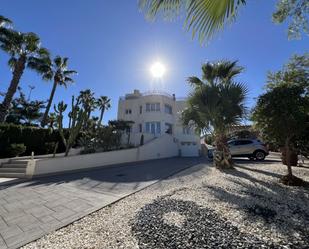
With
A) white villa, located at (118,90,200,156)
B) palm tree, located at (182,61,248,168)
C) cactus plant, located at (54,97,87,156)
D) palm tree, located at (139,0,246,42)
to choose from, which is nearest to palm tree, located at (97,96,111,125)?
white villa, located at (118,90,200,156)

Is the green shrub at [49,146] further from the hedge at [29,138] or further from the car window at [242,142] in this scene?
the car window at [242,142]

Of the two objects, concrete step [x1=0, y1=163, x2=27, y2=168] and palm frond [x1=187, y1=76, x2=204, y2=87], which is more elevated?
palm frond [x1=187, y1=76, x2=204, y2=87]

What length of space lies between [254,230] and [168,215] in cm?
165

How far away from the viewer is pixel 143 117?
84.9 feet

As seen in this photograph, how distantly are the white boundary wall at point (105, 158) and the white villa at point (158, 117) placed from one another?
138 centimetres

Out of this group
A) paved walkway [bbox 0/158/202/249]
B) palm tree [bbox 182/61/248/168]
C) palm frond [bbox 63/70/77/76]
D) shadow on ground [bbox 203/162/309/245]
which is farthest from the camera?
palm frond [bbox 63/70/77/76]

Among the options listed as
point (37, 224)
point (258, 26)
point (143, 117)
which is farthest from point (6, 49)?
point (258, 26)

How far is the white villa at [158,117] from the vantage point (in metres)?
25.3

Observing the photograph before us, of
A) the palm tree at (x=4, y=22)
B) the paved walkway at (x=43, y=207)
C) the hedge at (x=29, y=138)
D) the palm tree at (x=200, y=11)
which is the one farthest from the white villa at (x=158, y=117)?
the palm tree at (x=200, y=11)

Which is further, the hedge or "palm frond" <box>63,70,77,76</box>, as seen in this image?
"palm frond" <box>63,70,77,76</box>

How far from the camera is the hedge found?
13911 mm

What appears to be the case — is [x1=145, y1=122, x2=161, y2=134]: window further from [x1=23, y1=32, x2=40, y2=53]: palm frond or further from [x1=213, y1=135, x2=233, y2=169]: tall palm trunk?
[x1=213, y1=135, x2=233, y2=169]: tall palm trunk

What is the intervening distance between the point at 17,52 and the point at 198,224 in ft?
65.9

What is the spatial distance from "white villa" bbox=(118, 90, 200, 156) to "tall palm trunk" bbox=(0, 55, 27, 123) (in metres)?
13.0
